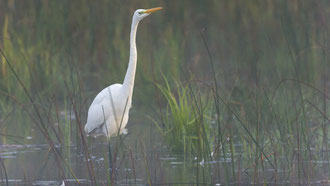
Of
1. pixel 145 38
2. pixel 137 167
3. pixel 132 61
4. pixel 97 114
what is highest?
pixel 145 38

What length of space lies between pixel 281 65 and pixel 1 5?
4.46m

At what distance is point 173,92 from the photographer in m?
8.05

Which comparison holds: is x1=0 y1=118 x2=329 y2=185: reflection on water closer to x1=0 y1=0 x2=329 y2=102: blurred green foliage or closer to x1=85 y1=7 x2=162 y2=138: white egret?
x1=85 y1=7 x2=162 y2=138: white egret

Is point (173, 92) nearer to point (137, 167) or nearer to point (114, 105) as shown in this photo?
point (114, 105)

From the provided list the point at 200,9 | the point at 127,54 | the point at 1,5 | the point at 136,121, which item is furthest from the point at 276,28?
the point at 1,5

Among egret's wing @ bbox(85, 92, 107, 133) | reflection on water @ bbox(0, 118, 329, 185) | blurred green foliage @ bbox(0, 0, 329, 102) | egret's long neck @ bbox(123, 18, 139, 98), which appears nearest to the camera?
reflection on water @ bbox(0, 118, 329, 185)

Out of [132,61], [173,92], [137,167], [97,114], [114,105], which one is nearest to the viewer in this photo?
[137,167]

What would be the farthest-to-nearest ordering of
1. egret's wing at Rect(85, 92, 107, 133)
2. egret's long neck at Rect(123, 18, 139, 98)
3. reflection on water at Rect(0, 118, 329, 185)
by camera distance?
egret's wing at Rect(85, 92, 107, 133) < egret's long neck at Rect(123, 18, 139, 98) < reflection on water at Rect(0, 118, 329, 185)

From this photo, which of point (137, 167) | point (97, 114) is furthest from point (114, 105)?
point (137, 167)

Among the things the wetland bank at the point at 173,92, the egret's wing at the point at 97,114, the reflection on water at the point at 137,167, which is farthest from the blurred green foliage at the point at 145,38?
the reflection on water at the point at 137,167

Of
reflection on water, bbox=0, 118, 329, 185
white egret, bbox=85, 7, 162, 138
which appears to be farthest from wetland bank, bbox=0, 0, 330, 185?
white egret, bbox=85, 7, 162, 138

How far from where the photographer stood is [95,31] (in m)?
10.0

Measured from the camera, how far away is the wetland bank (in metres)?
4.62

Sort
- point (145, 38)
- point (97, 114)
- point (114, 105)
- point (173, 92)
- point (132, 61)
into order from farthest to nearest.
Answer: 1. point (145, 38)
2. point (173, 92)
3. point (97, 114)
4. point (114, 105)
5. point (132, 61)
